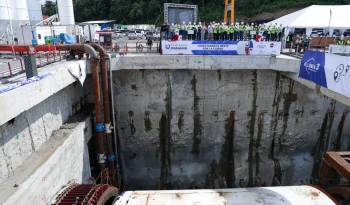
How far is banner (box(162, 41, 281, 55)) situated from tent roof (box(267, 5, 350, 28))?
5.25 m

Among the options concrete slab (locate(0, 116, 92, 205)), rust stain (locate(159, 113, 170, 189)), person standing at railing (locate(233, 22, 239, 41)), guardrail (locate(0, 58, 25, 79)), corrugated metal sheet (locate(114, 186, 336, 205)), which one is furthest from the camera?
person standing at railing (locate(233, 22, 239, 41))

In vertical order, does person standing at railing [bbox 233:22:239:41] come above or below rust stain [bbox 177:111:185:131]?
above

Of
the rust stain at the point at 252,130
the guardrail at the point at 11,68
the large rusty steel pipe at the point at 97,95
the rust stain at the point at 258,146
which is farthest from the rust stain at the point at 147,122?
the guardrail at the point at 11,68

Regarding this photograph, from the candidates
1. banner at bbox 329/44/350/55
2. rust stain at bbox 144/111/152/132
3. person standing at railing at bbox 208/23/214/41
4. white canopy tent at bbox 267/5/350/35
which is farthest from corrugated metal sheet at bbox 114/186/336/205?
white canopy tent at bbox 267/5/350/35

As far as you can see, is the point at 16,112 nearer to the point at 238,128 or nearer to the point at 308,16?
the point at 238,128

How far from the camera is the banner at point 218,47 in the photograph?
12820mm

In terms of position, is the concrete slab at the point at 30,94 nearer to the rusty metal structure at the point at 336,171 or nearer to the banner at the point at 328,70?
the rusty metal structure at the point at 336,171

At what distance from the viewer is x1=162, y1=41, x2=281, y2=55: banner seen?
505 inches

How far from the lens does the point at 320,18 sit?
57.0 feet

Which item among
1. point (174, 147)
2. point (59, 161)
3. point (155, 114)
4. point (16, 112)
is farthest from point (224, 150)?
point (16, 112)

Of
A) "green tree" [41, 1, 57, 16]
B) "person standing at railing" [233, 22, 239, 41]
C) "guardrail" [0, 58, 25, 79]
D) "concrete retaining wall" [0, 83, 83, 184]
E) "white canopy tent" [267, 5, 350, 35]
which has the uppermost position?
"green tree" [41, 1, 57, 16]

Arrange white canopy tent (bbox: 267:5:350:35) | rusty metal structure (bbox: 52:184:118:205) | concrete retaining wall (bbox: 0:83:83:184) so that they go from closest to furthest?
1. concrete retaining wall (bbox: 0:83:83:184)
2. rusty metal structure (bbox: 52:184:118:205)
3. white canopy tent (bbox: 267:5:350:35)

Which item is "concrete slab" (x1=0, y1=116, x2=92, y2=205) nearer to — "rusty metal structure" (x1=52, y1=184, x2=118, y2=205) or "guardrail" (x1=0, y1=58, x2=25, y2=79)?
"rusty metal structure" (x1=52, y1=184, x2=118, y2=205)

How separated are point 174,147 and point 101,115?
387 cm
